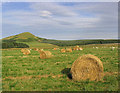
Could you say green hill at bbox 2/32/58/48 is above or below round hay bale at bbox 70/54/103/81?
above

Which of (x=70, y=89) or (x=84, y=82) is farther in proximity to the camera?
(x=84, y=82)

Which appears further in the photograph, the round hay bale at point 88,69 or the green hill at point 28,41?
the green hill at point 28,41

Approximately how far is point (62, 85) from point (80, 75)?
1613mm

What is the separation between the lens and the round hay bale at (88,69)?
893 cm

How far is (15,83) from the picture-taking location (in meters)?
8.68

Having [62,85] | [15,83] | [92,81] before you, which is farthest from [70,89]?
[15,83]

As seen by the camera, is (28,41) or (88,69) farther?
(28,41)

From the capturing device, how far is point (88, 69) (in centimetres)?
906

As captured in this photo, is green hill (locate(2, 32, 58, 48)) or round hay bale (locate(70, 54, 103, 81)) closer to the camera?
round hay bale (locate(70, 54, 103, 81))

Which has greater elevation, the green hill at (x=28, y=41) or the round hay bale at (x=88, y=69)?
the green hill at (x=28, y=41)

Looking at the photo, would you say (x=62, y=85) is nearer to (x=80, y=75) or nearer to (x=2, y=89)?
(x=80, y=75)

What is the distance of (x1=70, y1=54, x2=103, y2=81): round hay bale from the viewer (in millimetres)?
8930

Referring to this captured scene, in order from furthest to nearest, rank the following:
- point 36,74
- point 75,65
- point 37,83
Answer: point 36,74 → point 75,65 → point 37,83

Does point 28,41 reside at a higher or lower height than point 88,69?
higher
